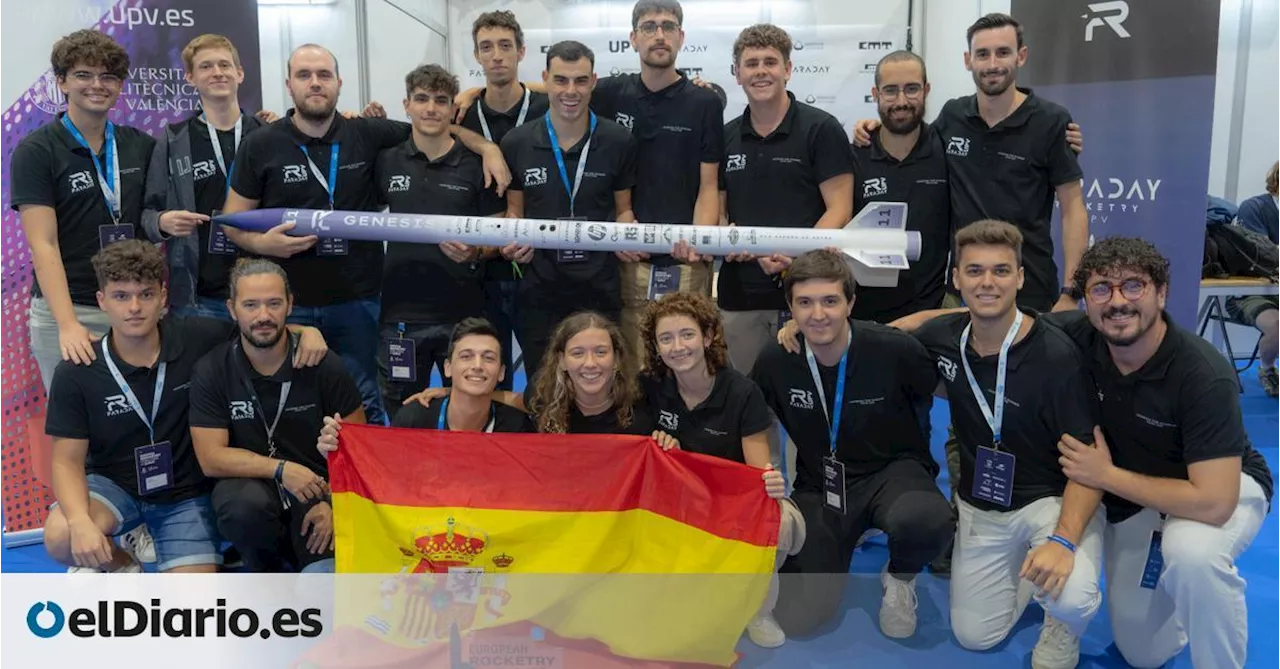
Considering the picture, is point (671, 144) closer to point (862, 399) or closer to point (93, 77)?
point (862, 399)

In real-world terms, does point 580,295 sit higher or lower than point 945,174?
lower

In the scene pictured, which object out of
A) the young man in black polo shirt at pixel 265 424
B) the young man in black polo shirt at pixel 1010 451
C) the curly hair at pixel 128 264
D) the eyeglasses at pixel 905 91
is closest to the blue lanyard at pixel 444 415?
the young man in black polo shirt at pixel 265 424

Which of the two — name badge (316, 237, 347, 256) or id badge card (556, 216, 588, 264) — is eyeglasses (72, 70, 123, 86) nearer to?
name badge (316, 237, 347, 256)

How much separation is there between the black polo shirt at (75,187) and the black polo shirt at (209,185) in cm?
24

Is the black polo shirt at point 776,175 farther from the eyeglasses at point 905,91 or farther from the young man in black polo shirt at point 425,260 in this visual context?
the young man in black polo shirt at point 425,260

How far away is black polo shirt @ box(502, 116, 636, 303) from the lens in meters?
4.64

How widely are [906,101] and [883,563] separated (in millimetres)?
2297

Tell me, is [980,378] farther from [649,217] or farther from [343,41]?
[343,41]

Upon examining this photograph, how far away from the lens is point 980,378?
12.2 feet

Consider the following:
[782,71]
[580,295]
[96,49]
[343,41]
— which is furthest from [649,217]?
[343,41]

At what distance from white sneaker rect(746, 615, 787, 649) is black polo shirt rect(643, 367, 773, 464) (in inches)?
25.9

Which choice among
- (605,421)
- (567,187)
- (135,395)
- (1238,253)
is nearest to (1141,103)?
(1238,253)

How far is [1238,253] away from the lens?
7.61 m

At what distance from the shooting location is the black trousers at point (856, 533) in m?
3.76
